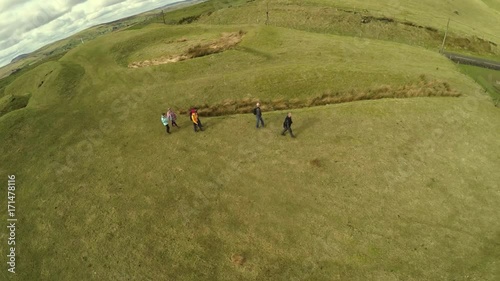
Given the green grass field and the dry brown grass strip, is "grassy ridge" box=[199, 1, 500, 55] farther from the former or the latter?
the dry brown grass strip

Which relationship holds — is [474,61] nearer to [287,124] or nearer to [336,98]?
[336,98]

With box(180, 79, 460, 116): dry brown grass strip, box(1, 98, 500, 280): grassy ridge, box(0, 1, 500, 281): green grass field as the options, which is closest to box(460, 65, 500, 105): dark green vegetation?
box(0, 1, 500, 281): green grass field

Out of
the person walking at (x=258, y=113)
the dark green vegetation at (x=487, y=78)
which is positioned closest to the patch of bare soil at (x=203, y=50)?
the person walking at (x=258, y=113)

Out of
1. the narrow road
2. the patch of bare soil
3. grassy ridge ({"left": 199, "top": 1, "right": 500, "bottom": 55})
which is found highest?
the patch of bare soil

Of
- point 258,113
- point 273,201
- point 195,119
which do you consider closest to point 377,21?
point 258,113

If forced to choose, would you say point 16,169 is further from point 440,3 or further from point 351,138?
point 440,3

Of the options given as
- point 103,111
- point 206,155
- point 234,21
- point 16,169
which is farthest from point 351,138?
point 234,21
